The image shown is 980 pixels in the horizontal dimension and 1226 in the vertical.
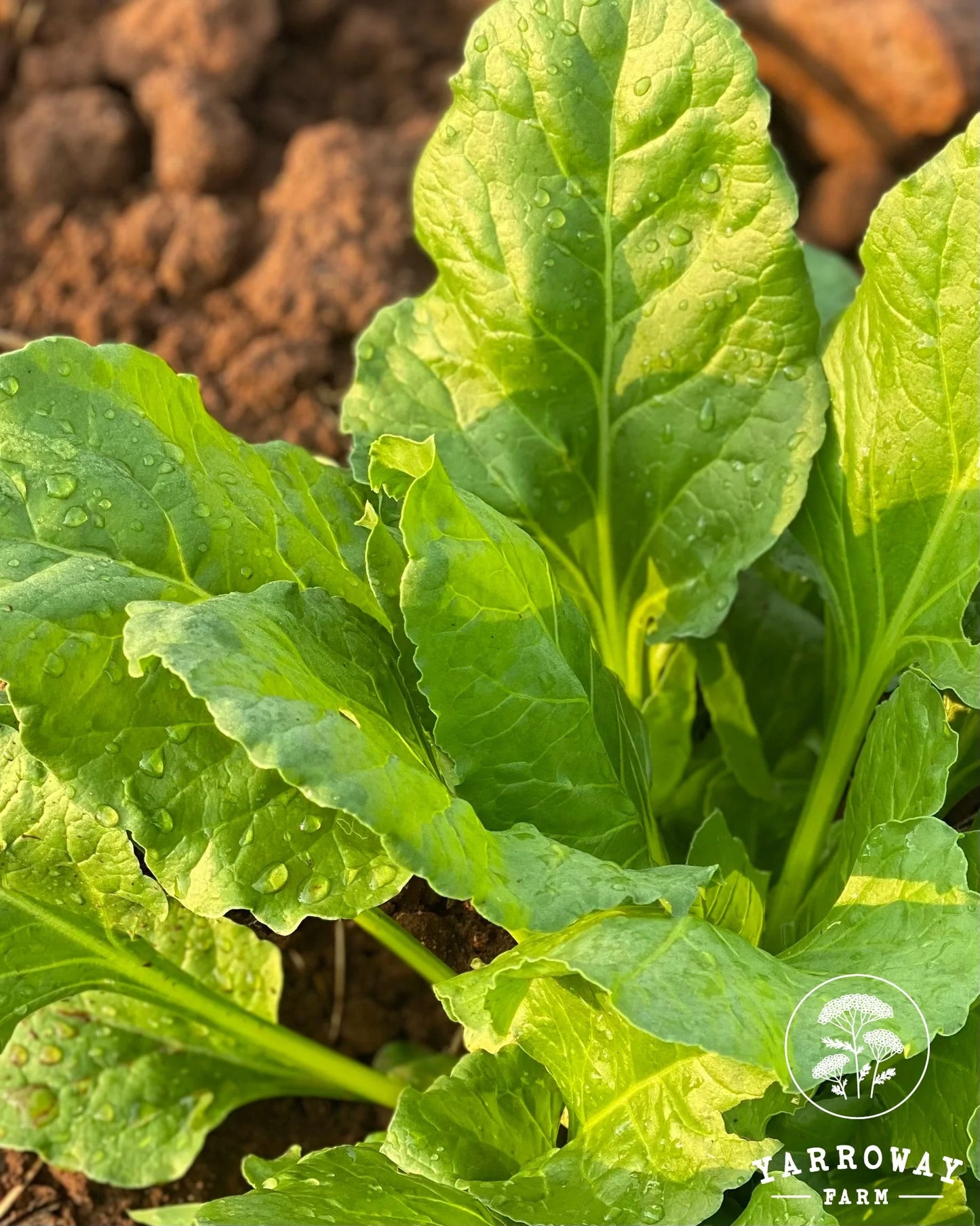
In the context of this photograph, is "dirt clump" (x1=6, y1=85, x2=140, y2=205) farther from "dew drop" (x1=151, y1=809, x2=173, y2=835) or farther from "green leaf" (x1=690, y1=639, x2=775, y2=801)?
"dew drop" (x1=151, y1=809, x2=173, y2=835)

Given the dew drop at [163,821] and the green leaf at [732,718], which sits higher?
the dew drop at [163,821]

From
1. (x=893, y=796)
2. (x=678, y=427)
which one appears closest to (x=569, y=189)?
(x=678, y=427)

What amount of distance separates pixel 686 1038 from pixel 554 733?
33 cm

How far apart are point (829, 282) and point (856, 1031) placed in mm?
1403

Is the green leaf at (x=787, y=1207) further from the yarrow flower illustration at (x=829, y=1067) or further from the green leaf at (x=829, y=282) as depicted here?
the green leaf at (x=829, y=282)

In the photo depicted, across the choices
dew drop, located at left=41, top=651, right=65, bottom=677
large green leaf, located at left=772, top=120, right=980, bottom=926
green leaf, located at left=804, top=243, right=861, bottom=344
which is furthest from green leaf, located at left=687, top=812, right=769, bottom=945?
green leaf, located at left=804, top=243, right=861, bottom=344

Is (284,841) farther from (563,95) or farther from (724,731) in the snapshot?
(563,95)

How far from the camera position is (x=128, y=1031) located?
173 centimetres

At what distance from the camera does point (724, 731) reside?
1.72 metres

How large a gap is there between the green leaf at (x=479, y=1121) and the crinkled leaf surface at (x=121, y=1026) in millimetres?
345

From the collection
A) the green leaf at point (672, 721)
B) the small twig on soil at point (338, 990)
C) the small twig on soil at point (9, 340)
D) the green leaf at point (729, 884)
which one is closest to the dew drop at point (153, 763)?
the green leaf at point (729, 884)

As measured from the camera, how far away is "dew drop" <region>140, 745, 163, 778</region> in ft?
3.85

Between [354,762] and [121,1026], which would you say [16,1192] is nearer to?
[121,1026]

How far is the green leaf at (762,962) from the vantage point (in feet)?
3.34
